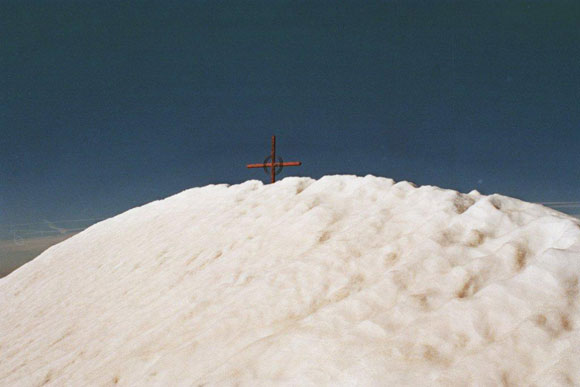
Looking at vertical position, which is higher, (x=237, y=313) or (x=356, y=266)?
(x=356, y=266)

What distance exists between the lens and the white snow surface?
12.1 feet

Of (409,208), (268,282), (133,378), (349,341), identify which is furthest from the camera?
(409,208)

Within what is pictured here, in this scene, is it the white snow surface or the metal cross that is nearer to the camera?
the white snow surface

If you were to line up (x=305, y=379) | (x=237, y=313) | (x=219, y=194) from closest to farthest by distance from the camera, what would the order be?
(x=305, y=379), (x=237, y=313), (x=219, y=194)

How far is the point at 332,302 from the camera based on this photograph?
508 centimetres

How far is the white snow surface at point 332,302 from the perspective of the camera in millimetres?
3680

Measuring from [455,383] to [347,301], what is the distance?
5.56 ft

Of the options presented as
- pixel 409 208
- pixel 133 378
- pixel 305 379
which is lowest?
pixel 133 378

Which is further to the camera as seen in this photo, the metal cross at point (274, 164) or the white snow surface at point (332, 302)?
the metal cross at point (274, 164)

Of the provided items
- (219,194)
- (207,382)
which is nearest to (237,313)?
(207,382)

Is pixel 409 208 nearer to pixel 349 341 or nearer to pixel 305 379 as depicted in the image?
pixel 349 341

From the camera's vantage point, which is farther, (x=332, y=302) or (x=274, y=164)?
(x=274, y=164)

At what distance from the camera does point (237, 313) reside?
5.39m

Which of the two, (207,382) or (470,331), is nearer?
(470,331)
